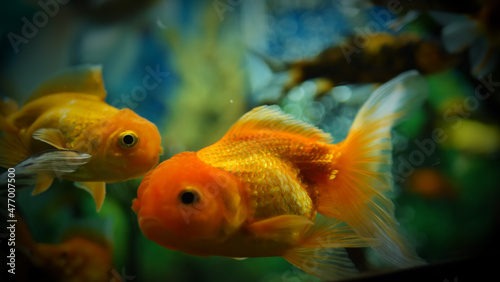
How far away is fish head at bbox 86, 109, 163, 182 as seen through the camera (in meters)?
0.80

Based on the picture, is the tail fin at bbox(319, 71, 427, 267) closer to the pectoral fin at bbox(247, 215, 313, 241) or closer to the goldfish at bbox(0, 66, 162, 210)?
the pectoral fin at bbox(247, 215, 313, 241)

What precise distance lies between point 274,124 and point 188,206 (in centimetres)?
35

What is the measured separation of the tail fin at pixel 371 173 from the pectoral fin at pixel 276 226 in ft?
0.71

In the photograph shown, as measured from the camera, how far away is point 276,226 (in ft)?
2.38

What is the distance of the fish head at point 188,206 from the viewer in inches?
25.6

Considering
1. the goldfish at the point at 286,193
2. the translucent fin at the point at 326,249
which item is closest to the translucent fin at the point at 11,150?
the goldfish at the point at 286,193

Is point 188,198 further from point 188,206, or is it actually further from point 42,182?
point 42,182

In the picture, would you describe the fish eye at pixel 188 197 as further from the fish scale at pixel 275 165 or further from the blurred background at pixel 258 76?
the blurred background at pixel 258 76

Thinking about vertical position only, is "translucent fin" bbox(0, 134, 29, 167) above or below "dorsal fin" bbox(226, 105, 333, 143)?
above

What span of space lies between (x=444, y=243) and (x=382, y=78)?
822 mm

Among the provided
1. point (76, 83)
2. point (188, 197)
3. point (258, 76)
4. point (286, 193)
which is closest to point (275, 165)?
point (286, 193)

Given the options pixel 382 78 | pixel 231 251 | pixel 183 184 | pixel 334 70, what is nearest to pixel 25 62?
pixel 183 184

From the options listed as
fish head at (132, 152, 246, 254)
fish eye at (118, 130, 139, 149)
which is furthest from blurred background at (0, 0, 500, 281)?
fish head at (132, 152, 246, 254)

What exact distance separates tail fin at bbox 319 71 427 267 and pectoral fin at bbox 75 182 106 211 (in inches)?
24.7
